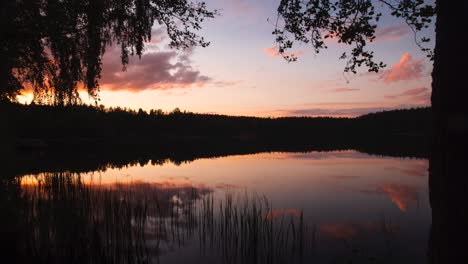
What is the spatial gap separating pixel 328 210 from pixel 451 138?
31.1 ft

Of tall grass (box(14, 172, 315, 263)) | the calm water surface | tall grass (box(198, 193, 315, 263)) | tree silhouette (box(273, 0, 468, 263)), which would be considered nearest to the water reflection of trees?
tall grass (box(14, 172, 315, 263))

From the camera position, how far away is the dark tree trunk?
297 cm

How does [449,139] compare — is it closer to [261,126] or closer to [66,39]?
[66,39]

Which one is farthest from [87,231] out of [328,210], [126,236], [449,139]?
[328,210]

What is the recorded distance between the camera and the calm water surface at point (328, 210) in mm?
7199

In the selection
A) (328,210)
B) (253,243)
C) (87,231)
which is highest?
(87,231)

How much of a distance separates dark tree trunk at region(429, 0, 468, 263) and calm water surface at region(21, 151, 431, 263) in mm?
3483

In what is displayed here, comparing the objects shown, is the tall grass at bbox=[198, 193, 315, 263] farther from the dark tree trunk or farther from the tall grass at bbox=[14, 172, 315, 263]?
the dark tree trunk

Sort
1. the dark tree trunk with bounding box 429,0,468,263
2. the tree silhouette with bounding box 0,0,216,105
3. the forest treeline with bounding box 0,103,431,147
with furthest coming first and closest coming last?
the forest treeline with bounding box 0,103,431,147 → the tree silhouette with bounding box 0,0,216,105 → the dark tree trunk with bounding box 429,0,468,263

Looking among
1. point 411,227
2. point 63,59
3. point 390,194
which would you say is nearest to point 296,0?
point 63,59

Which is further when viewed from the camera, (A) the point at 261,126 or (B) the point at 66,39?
(A) the point at 261,126

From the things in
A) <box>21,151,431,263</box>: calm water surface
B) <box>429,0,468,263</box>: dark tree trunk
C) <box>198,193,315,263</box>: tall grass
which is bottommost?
<box>21,151,431,263</box>: calm water surface

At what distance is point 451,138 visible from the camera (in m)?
2.99

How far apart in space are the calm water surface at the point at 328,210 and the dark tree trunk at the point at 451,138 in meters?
3.48
